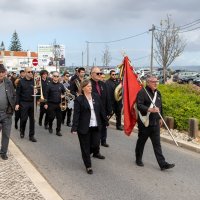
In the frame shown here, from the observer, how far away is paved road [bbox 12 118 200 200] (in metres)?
6.81

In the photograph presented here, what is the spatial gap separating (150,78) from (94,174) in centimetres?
208

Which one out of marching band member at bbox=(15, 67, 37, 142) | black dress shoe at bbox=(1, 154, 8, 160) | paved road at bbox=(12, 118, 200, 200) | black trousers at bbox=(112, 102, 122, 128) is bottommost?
paved road at bbox=(12, 118, 200, 200)

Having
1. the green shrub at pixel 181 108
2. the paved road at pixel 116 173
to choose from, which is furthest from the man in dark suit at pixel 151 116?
the green shrub at pixel 181 108

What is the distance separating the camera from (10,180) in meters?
7.11

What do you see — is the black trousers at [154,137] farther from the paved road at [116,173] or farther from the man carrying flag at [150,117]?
the paved road at [116,173]

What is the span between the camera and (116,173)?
8086 millimetres

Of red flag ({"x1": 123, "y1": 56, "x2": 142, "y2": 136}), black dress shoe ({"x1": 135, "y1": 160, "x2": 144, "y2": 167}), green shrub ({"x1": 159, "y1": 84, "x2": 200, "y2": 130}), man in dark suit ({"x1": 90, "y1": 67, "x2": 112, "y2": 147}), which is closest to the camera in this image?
black dress shoe ({"x1": 135, "y1": 160, "x2": 144, "y2": 167})

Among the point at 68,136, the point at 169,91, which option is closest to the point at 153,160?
Answer: the point at 68,136

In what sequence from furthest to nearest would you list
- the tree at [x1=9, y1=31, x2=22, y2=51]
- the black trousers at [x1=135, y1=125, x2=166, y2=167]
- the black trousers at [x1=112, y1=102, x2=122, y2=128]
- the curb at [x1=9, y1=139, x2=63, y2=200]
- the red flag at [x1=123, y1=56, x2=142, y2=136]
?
the tree at [x1=9, y1=31, x2=22, y2=51], the black trousers at [x1=112, y1=102, x2=122, y2=128], the red flag at [x1=123, y1=56, x2=142, y2=136], the black trousers at [x1=135, y1=125, x2=166, y2=167], the curb at [x1=9, y1=139, x2=63, y2=200]

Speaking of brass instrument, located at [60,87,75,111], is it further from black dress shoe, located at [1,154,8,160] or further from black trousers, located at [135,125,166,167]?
black trousers, located at [135,125,166,167]

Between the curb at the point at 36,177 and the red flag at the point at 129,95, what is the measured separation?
7.02 feet

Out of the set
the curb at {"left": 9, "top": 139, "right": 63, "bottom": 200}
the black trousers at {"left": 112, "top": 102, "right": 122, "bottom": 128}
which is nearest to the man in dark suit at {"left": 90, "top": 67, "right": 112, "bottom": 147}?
the curb at {"left": 9, "top": 139, "right": 63, "bottom": 200}

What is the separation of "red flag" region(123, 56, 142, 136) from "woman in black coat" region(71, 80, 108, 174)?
902 mm

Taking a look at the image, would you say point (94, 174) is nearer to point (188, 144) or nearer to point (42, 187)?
point (42, 187)
